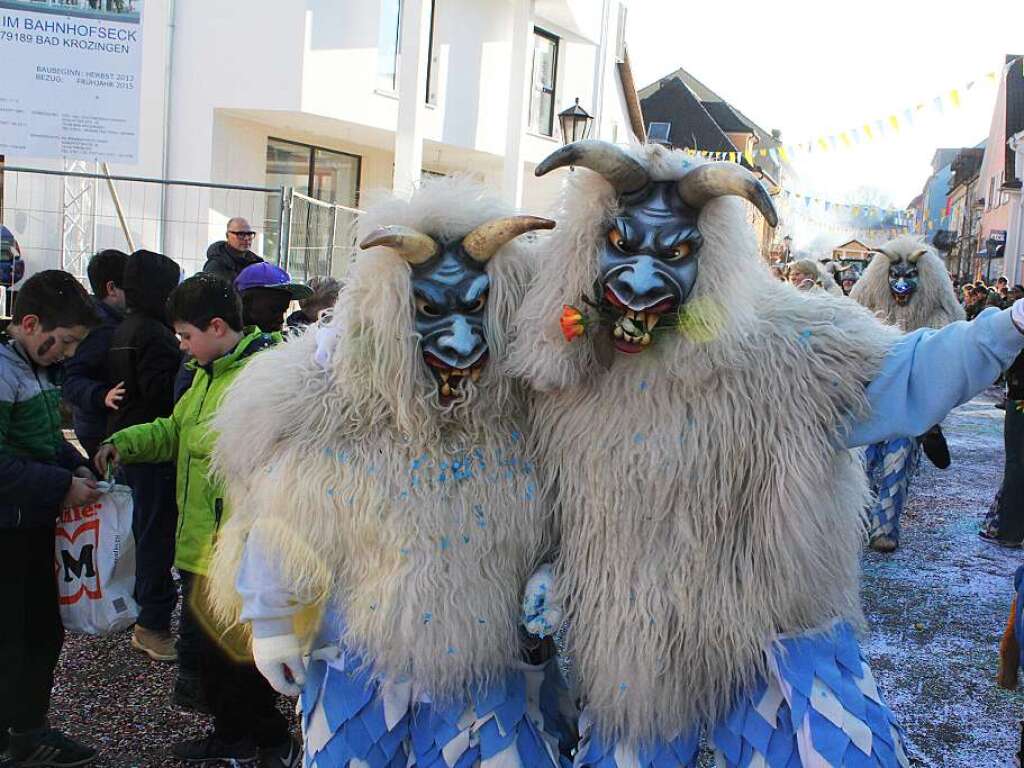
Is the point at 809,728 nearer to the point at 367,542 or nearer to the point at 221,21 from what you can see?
the point at 367,542

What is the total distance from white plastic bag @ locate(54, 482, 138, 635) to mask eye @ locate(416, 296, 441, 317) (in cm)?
154

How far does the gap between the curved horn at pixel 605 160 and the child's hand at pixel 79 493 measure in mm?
1870

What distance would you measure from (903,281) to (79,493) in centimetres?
512

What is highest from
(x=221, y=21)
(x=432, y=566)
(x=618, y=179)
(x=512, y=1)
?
(x=512, y=1)

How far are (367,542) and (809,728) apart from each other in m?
1.05

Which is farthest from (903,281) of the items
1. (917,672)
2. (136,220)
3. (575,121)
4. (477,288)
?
(136,220)

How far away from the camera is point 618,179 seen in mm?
2041

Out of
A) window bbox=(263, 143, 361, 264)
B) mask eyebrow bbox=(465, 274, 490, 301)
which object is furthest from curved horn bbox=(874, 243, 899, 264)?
window bbox=(263, 143, 361, 264)

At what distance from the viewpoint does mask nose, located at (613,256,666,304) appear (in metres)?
1.98

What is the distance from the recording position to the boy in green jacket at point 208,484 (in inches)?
120

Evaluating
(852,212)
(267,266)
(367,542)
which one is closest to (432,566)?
(367,542)

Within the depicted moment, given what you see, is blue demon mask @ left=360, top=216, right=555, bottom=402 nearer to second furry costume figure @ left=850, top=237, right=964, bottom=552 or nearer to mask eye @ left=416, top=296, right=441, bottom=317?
mask eye @ left=416, top=296, right=441, bottom=317

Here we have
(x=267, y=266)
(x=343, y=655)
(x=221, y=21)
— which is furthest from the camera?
(x=221, y=21)

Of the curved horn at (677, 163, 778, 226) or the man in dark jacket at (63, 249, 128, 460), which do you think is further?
the man in dark jacket at (63, 249, 128, 460)
